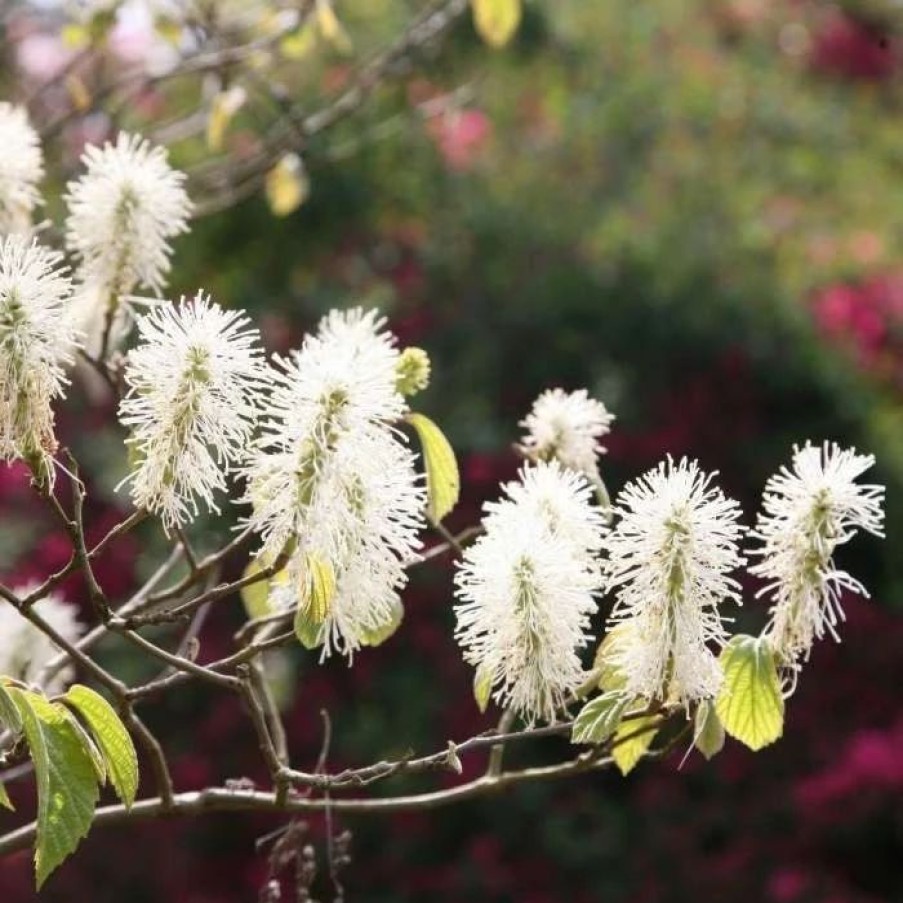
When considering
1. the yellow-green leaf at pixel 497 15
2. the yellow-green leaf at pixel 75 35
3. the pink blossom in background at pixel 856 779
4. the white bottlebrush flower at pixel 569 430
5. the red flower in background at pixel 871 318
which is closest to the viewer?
the white bottlebrush flower at pixel 569 430

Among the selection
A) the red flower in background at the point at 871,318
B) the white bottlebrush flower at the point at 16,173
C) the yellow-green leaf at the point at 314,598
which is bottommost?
the yellow-green leaf at the point at 314,598

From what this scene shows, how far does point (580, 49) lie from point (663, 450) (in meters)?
1.86

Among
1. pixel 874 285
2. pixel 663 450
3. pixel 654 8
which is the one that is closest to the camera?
pixel 663 450

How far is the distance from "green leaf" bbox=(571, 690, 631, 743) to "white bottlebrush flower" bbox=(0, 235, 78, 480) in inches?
16.5

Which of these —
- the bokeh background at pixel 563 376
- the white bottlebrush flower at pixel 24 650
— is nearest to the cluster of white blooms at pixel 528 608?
the white bottlebrush flower at pixel 24 650

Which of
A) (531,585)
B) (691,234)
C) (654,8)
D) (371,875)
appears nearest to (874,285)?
(691,234)

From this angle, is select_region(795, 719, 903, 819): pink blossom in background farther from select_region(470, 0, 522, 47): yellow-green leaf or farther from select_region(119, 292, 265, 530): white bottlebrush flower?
select_region(119, 292, 265, 530): white bottlebrush flower

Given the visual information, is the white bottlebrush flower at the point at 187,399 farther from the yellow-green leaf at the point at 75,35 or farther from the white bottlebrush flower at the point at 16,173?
→ the yellow-green leaf at the point at 75,35

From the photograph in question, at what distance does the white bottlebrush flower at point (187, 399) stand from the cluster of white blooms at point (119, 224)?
366 millimetres

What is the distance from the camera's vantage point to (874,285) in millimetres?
5414

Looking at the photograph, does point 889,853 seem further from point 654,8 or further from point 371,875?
point 654,8

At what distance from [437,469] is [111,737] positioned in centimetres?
37

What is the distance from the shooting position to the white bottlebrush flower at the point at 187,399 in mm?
1130

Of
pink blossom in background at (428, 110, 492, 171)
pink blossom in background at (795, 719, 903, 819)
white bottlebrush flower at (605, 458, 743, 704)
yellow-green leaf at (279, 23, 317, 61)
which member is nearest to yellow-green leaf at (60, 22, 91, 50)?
yellow-green leaf at (279, 23, 317, 61)
